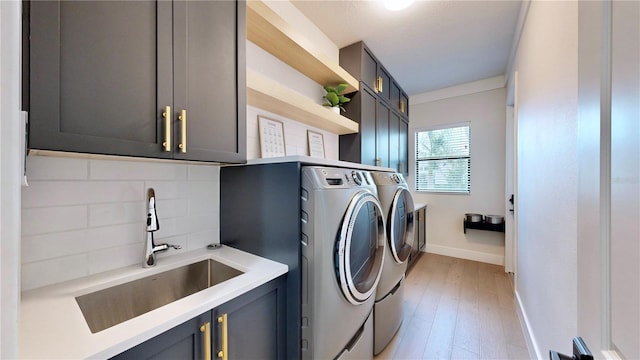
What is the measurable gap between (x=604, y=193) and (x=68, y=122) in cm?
135

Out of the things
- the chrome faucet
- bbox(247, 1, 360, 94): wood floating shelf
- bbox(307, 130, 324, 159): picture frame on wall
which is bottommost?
the chrome faucet

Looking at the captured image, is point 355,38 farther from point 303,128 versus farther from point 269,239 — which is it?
point 269,239

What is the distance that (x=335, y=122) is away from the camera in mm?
2047

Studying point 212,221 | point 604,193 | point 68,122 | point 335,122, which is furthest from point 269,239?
point 335,122

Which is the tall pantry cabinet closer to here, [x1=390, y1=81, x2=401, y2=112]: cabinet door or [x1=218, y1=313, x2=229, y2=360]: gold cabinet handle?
[x1=390, y1=81, x2=401, y2=112]: cabinet door

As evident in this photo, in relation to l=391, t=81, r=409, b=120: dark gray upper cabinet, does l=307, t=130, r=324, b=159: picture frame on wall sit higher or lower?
lower

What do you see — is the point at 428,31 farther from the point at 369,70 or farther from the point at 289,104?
A: the point at 289,104

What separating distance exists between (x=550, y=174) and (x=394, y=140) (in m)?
2.00

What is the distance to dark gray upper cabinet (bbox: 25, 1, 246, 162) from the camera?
0.69m

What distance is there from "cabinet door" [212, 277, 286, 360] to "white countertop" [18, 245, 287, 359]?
5cm

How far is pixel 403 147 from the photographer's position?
3637mm

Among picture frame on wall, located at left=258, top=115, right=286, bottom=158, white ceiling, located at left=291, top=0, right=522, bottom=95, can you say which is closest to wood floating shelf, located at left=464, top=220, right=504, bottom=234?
white ceiling, located at left=291, top=0, right=522, bottom=95

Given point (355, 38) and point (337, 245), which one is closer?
point (337, 245)

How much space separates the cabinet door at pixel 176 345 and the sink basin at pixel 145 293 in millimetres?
344
